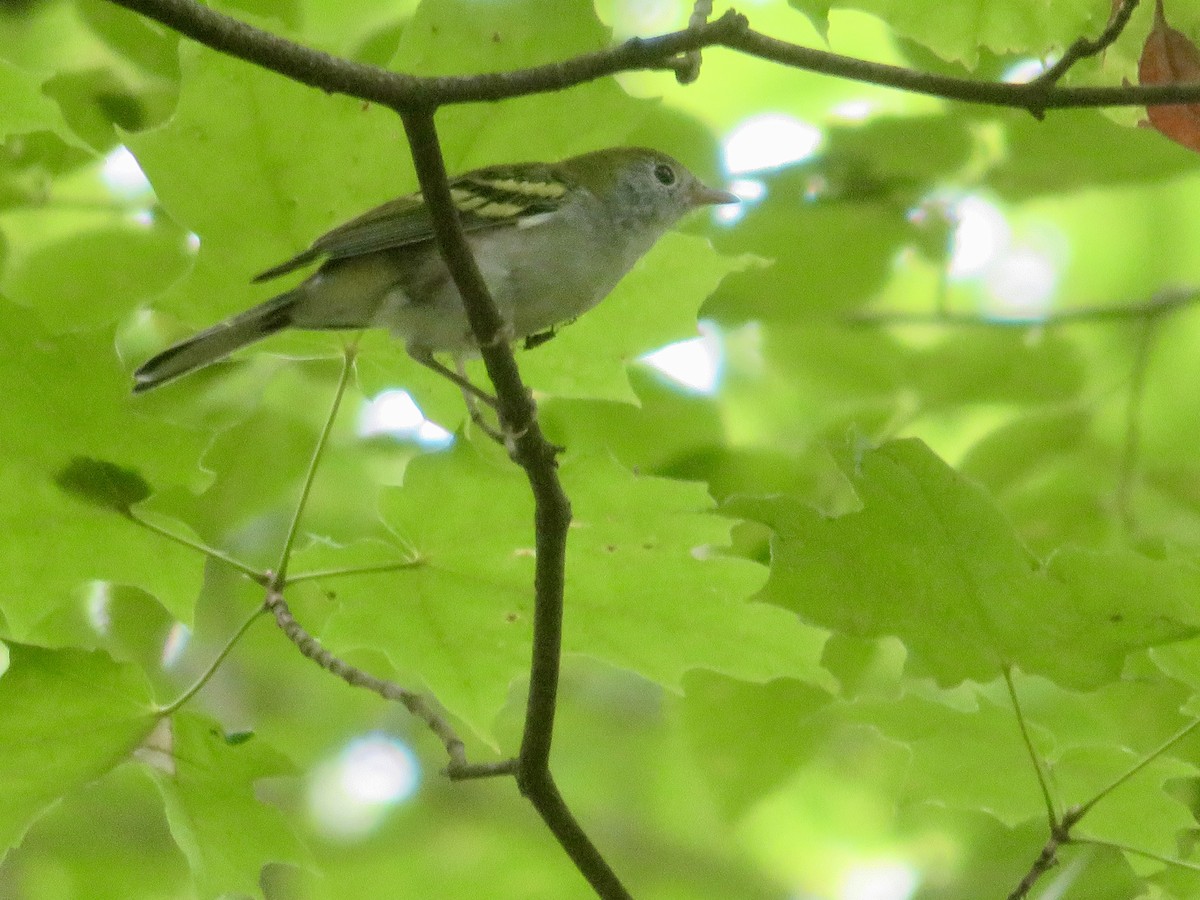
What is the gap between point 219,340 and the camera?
9.73ft

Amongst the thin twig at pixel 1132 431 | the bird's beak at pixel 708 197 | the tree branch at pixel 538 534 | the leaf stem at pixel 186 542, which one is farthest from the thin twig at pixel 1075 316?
the leaf stem at pixel 186 542

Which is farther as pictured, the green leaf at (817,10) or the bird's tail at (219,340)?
the bird's tail at (219,340)

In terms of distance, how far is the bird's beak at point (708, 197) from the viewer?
3.69 m

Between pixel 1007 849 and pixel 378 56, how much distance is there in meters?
3.00

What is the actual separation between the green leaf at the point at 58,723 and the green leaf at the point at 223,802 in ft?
0.30

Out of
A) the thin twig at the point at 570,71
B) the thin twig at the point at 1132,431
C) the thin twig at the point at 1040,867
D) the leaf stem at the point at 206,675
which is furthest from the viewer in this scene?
the thin twig at the point at 1132,431

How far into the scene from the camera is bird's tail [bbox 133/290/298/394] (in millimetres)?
2930

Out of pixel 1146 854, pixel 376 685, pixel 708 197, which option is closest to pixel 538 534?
pixel 376 685

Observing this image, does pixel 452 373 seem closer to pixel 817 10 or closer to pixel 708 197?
pixel 817 10

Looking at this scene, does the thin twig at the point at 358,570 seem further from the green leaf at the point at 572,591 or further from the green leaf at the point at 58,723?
the green leaf at the point at 58,723

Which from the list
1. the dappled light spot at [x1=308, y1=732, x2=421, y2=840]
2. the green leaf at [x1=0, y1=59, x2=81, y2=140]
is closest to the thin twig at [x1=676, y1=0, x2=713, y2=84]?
the green leaf at [x1=0, y1=59, x2=81, y2=140]

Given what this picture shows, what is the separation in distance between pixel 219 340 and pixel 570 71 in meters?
1.26

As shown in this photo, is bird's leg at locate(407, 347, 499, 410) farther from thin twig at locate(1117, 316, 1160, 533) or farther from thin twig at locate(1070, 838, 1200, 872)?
thin twig at locate(1117, 316, 1160, 533)

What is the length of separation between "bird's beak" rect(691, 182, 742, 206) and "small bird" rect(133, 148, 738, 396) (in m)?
0.46
